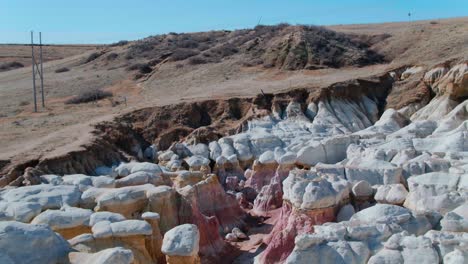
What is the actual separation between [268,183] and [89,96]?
55.4 feet

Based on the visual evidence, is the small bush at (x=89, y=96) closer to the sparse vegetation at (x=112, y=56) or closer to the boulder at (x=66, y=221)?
the sparse vegetation at (x=112, y=56)

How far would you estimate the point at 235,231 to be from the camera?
21.1 m

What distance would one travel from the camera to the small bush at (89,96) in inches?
1462

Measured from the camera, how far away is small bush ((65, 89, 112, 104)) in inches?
1462

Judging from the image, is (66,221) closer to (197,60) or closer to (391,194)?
(391,194)

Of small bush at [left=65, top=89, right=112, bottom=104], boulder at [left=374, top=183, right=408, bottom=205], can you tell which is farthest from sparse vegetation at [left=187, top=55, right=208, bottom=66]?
boulder at [left=374, top=183, right=408, bottom=205]

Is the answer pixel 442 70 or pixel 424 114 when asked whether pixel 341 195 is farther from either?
pixel 442 70

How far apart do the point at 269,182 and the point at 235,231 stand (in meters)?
4.55

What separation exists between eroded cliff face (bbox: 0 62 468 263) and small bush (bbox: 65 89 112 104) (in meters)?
8.06

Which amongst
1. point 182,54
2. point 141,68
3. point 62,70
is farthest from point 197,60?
point 62,70

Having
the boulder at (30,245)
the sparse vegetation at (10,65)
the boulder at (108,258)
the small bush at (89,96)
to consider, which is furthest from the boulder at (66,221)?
the sparse vegetation at (10,65)

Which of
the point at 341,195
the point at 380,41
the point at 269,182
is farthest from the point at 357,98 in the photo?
the point at 341,195

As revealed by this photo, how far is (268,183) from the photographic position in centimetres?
2528

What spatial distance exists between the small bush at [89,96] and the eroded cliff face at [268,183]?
318 inches
